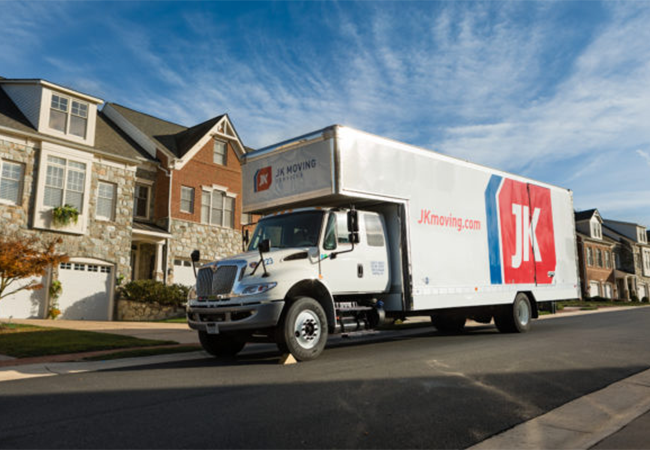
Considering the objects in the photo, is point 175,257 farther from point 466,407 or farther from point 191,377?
point 466,407

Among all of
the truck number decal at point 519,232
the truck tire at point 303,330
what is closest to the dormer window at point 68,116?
the truck tire at point 303,330

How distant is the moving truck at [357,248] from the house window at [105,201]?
41.0 feet

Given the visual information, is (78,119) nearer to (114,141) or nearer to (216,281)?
(114,141)

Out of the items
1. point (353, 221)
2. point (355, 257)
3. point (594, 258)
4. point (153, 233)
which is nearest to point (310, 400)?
point (353, 221)

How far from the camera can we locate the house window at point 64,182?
19312 mm

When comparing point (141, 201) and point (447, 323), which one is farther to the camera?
point (141, 201)

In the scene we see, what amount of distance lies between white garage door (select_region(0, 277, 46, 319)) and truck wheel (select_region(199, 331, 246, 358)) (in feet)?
37.1

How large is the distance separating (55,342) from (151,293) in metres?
9.64

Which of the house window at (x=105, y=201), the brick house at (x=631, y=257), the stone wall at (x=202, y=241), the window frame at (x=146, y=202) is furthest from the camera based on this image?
the brick house at (x=631, y=257)

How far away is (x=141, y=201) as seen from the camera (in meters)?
24.8

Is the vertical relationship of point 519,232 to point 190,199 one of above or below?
below

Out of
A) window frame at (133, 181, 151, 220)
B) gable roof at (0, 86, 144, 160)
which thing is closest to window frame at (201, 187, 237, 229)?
window frame at (133, 181, 151, 220)

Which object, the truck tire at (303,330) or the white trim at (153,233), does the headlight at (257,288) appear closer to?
the truck tire at (303,330)

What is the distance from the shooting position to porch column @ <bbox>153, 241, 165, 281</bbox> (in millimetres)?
23141
